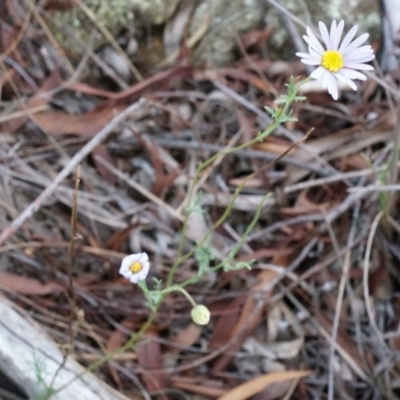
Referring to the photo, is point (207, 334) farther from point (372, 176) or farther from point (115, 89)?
point (115, 89)

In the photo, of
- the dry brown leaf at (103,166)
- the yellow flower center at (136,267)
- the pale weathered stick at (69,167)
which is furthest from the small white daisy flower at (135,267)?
the dry brown leaf at (103,166)

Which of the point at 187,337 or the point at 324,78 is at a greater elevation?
the point at 324,78

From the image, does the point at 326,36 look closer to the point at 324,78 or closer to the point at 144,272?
the point at 324,78

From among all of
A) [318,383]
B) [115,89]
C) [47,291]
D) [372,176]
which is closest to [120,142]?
[115,89]

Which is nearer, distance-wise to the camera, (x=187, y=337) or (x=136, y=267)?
(x=136, y=267)

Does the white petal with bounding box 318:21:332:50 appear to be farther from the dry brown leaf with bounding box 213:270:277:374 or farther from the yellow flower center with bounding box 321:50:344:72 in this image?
the dry brown leaf with bounding box 213:270:277:374

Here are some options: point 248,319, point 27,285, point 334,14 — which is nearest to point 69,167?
point 27,285
